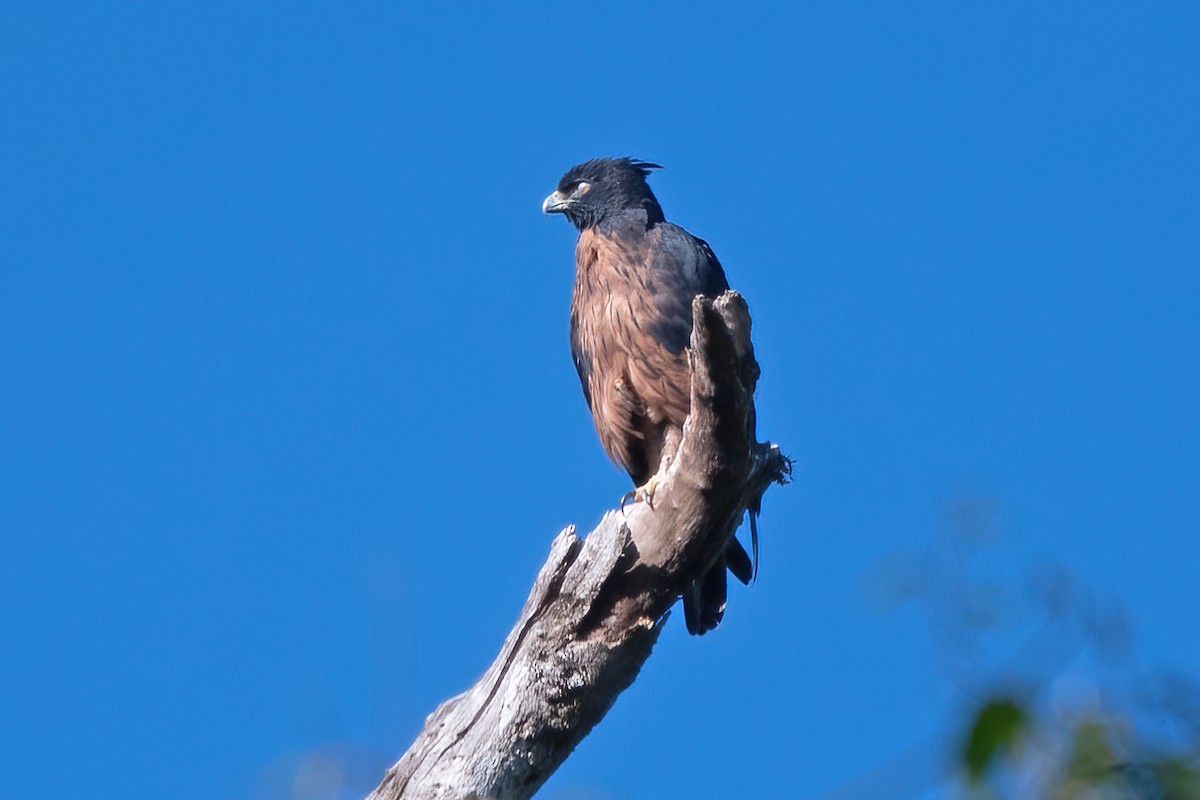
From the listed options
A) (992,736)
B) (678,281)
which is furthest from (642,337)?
(992,736)

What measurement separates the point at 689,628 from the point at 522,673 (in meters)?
1.27

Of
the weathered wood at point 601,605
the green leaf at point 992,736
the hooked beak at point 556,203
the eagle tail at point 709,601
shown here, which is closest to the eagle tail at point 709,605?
the eagle tail at point 709,601

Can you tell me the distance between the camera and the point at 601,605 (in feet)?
15.1

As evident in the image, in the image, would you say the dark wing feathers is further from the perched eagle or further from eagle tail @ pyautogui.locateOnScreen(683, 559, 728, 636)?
eagle tail @ pyautogui.locateOnScreen(683, 559, 728, 636)

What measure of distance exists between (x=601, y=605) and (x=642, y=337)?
1.86 m

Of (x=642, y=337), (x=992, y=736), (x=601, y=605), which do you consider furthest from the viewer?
(x=642, y=337)

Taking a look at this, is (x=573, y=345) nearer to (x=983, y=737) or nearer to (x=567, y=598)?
(x=567, y=598)

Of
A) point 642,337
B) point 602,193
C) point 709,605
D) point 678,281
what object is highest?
point 602,193

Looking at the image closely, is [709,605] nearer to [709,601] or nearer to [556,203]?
[709,601]

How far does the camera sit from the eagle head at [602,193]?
718cm

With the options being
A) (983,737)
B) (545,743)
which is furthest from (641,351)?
(983,737)

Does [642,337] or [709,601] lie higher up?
[642,337]

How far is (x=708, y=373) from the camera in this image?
4.34 metres

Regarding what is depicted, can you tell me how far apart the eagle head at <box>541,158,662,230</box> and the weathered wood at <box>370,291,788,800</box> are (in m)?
2.58
